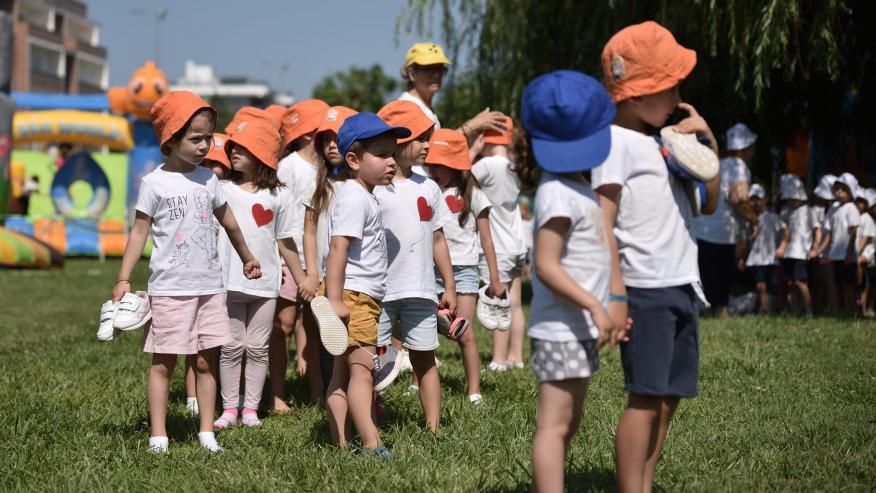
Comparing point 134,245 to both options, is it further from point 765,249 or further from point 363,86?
point 363,86

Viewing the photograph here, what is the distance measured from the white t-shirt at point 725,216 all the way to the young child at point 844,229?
5.22 ft

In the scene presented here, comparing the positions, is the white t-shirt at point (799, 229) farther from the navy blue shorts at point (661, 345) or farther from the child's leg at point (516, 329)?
the navy blue shorts at point (661, 345)

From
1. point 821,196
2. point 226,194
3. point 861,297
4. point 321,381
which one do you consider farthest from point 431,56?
point 861,297

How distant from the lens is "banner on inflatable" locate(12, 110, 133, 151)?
26125 millimetres

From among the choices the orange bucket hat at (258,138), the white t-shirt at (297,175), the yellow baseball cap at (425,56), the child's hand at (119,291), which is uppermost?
the yellow baseball cap at (425,56)

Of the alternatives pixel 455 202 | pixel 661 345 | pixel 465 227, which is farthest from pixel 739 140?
pixel 661 345

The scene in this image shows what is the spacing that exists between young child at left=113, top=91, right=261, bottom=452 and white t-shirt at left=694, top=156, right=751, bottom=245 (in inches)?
253

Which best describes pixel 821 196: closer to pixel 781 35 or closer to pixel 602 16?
pixel 781 35

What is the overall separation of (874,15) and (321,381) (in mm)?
8953

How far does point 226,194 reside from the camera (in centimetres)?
596

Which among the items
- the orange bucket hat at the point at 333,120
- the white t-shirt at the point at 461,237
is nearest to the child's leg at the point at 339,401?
the orange bucket hat at the point at 333,120

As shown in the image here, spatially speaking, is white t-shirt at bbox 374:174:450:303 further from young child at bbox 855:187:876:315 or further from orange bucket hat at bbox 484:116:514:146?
young child at bbox 855:187:876:315

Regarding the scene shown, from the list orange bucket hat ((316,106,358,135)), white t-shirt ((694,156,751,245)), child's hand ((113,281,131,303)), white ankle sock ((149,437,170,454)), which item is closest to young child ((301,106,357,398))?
orange bucket hat ((316,106,358,135))

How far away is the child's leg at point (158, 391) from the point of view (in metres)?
5.14
